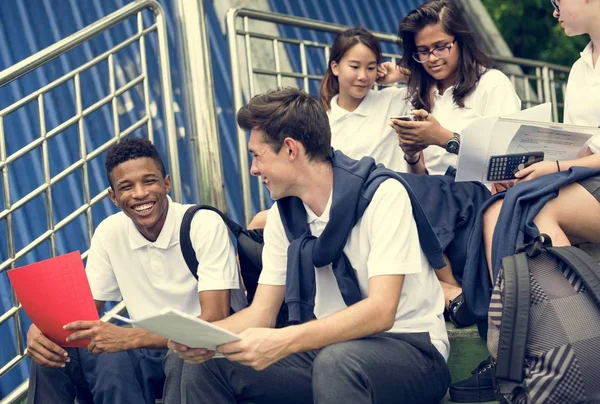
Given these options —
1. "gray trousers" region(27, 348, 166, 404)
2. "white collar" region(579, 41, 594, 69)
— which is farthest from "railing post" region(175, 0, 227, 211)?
"white collar" region(579, 41, 594, 69)

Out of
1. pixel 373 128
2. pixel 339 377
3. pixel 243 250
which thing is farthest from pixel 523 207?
pixel 373 128

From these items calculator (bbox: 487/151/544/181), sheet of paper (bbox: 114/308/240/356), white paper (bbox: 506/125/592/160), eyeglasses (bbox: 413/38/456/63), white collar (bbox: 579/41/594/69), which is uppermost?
eyeglasses (bbox: 413/38/456/63)

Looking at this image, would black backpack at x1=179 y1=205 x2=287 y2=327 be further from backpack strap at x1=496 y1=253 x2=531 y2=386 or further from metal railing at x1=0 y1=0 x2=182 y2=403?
backpack strap at x1=496 y1=253 x2=531 y2=386

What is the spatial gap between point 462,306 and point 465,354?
0.17 metres

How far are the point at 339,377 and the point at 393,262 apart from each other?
40 cm

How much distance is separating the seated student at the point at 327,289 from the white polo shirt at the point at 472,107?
3.08 ft

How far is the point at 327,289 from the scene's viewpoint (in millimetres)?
3514

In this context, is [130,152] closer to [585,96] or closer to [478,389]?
[478,389]

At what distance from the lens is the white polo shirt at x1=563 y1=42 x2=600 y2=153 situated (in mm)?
3686

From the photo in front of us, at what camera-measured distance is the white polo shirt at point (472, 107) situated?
4.25m

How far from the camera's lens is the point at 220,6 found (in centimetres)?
709

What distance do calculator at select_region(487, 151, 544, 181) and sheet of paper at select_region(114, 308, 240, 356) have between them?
115 cm

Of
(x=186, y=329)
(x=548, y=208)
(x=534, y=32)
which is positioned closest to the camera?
(x=186, y=329)

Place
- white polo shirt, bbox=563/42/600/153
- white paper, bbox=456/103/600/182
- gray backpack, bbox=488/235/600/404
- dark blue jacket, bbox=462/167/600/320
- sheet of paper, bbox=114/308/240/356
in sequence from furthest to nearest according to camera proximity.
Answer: white polo shirt, bbox=563/42/600/153 < white paper, bbox=456/103/600/182 < dark blue jacket, bbox=462/167/600/320 < gray backpack, bbox=488/235/600/404 < sheet of paper, bbox=114/308/240/356
